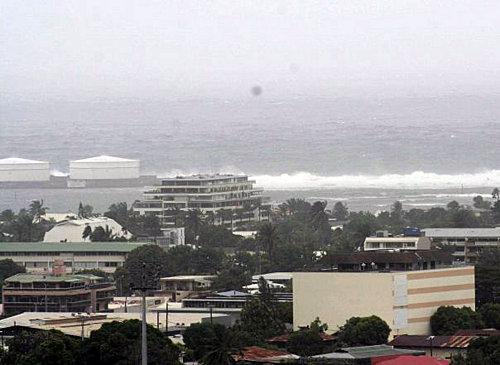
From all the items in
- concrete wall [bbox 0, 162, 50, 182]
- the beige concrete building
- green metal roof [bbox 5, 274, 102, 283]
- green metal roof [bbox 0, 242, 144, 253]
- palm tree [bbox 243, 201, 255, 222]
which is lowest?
the beige concrete building

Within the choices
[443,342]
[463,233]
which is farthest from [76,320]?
[463,233]

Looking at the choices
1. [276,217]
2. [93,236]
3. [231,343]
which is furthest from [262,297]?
[276,217]

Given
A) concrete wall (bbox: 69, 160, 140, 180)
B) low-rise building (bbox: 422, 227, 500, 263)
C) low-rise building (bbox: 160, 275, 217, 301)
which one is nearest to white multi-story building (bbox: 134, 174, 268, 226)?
low-rise building (bbox: 422, 227, 500, 263)

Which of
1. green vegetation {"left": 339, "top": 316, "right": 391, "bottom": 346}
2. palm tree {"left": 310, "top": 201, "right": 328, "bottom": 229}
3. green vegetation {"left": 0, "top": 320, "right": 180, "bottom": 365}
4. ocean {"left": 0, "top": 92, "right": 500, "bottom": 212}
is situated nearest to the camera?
green vegetation {"left": 0, "top": 320, "right": 180, "bottom": 365}

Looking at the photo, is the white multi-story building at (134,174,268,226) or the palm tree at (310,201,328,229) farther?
the white multi-story building at (134,174,268,226)

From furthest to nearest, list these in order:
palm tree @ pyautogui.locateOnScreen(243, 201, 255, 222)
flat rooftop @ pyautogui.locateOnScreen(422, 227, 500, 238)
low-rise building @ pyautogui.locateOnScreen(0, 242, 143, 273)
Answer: palm tree @ pyautogui.locateOnScreen(243, 201, 255, 222) → low-rise building @ pyautogui.locateOnScreen(0, 242, 143, 273) → flat rooftop @ pyautogui.locateOnScreen(422, 227, 500, 238)

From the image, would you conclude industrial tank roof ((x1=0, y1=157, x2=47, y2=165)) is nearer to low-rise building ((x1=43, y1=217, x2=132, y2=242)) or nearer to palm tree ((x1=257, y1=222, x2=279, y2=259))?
low-rise building ((x1=43, y1=217, x2=132, y2=242))

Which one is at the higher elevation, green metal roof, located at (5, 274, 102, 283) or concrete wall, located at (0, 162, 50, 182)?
concrete wall, located at (0, 162, 50, 182)
